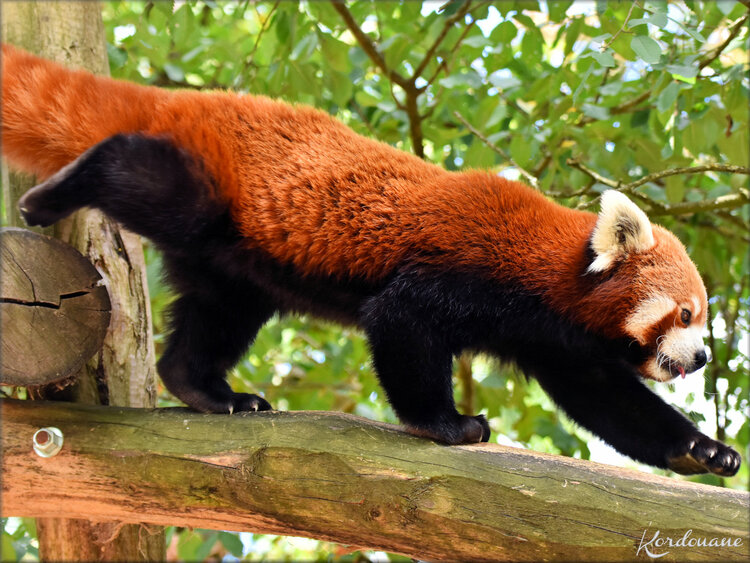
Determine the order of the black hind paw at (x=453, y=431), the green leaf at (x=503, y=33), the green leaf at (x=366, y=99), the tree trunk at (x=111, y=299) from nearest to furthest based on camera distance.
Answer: the black hind paw at (x=453, y=431), the tree trunk at (x=111, y=299), the green leaf at (x=503, y=33), the green leaf at (x=366, y=99)

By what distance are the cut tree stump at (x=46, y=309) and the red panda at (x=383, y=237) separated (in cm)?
13

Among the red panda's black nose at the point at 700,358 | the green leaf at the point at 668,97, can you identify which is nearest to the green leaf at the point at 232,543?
the red panda's black nose at the point at 700,358

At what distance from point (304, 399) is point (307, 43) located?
81.9 inches

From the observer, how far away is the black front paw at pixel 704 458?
222 centimetres

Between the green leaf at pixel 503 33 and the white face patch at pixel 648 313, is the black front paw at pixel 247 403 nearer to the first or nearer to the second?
the white face patch at pixel 648 313

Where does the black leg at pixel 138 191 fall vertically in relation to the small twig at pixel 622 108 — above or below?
below

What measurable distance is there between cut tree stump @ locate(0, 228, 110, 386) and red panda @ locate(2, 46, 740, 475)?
0.13 metres

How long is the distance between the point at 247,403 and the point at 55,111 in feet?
4.03

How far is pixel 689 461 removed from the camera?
91.8 inches

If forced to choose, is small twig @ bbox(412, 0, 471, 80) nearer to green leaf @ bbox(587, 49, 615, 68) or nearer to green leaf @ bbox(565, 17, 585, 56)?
green leaf @ bbox(565, 17, 585, 56)

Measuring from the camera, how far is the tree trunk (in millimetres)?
2424

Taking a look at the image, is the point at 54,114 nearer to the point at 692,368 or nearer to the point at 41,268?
the point at 41,268

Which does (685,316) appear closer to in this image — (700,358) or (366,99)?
(700,358)

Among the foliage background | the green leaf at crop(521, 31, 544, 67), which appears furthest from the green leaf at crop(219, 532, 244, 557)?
the green leaf at crop(521, 31, 544, 67)
